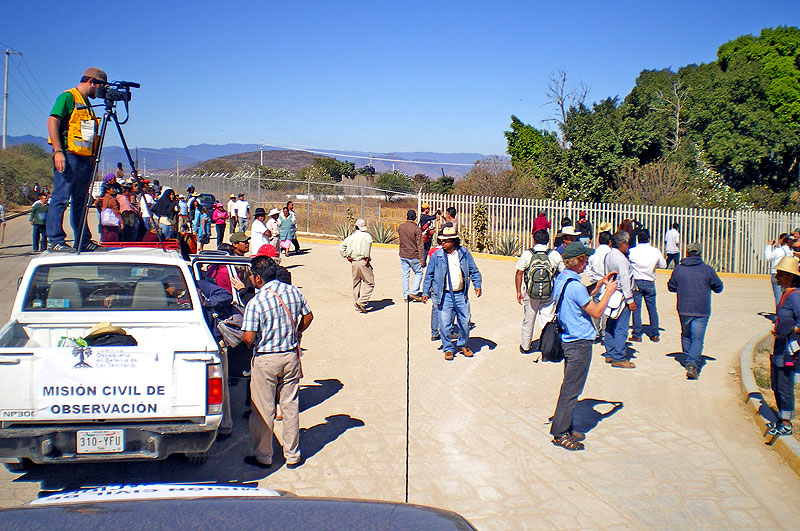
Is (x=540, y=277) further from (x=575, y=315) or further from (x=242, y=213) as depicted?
(x=242, y=213)

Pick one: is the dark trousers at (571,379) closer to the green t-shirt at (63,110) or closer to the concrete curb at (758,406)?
the concrete curb at (758,406)

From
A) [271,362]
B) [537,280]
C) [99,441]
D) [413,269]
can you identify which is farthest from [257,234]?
[99,441]

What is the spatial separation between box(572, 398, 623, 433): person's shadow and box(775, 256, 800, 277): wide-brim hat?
2.35 m

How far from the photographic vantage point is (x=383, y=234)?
84.4ft

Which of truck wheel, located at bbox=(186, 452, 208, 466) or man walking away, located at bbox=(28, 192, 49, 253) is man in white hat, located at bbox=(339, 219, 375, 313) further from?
man walking away, located at bbox=(28, 192, 49, 253)

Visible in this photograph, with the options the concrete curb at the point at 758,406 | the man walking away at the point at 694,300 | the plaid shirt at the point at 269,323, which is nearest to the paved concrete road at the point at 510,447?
the concrete curb at the point at 758,406

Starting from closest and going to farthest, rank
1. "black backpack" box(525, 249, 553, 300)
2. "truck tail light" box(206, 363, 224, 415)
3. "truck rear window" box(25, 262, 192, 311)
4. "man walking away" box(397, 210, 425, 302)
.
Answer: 1. "truck tail light" box(206, 363, 224, 415)
2. "truck rear window" box(25, 262, 192, 311)
3. "black backpack" box(525, 249, 553, 300)
4. "man walking away" box(397, 210, 425, 302)

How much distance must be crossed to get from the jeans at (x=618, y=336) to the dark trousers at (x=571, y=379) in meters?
3.33

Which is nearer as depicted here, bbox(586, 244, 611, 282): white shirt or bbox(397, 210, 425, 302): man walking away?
bbox(586, 244, 611, 282): white shirt

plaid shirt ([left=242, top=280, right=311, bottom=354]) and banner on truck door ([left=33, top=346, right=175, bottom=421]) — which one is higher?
plaid shirt ([left=242, top=280, right=311, bottom=354])

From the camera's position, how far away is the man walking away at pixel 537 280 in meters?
9.78

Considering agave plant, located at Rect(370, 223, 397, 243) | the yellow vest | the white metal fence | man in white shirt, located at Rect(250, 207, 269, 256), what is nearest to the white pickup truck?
the yellow vest

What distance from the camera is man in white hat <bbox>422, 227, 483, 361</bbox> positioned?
9.85 m

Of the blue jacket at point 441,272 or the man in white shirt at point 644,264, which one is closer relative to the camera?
the blue jacket at point 441,272
